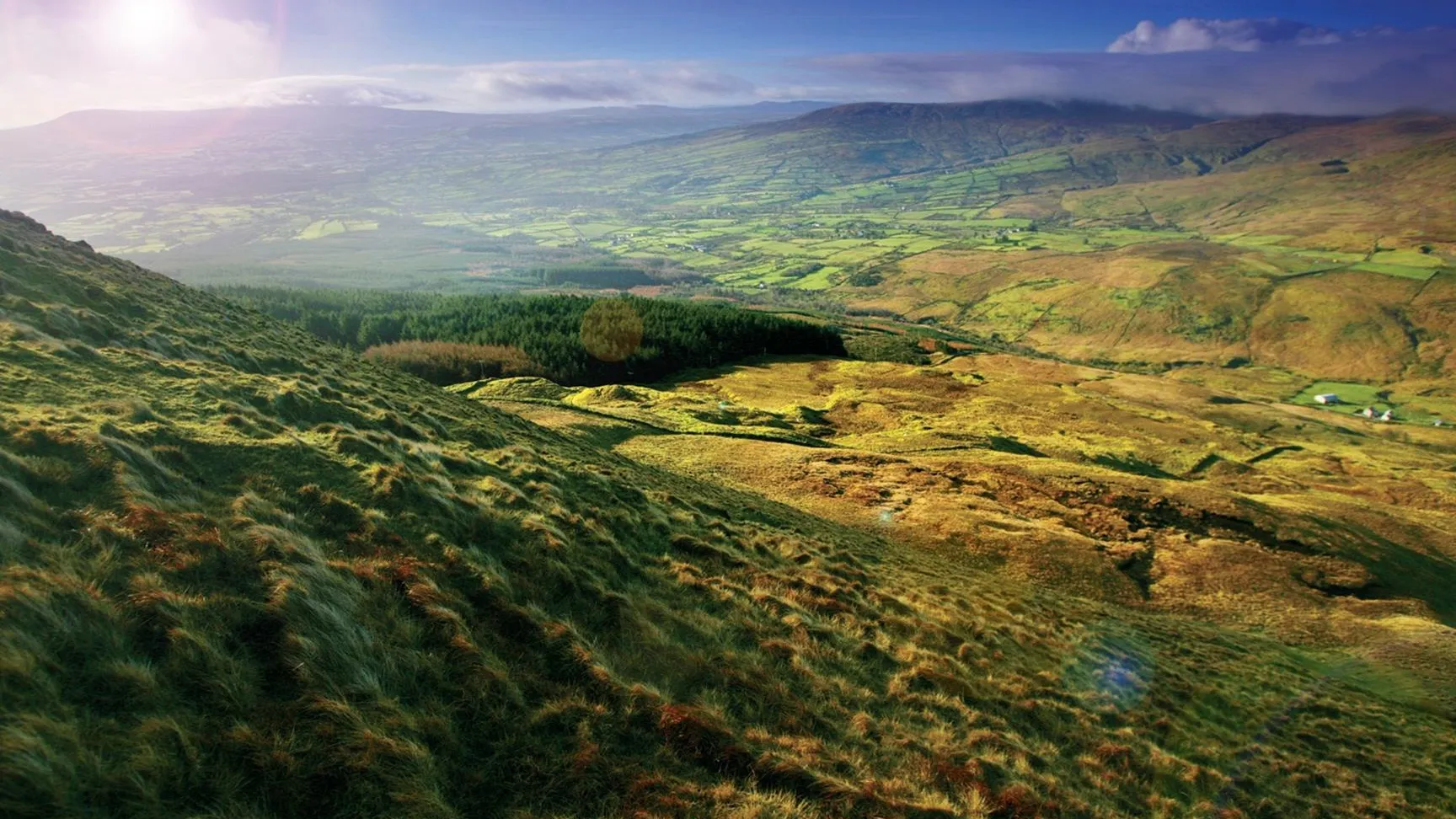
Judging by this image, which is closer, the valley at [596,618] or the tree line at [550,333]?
the valley at [596,618]

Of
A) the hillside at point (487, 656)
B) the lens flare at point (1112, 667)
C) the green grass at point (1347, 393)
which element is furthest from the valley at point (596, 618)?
the green grass at point (1347, 393)

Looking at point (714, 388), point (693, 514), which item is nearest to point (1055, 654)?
point (693, 514)

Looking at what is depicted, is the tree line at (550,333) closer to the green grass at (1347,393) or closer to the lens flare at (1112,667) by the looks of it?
the lens flare at (1112,667)

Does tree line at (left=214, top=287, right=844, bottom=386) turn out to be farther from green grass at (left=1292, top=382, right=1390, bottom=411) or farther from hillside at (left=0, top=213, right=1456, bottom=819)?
green grass at (left=1292, top=382, right=1390, bottom=411)

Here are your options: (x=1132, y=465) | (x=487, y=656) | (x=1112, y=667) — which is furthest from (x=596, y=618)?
(x=1132, y=465)

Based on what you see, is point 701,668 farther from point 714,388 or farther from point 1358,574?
point 714,388
